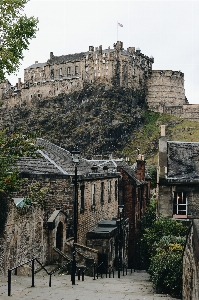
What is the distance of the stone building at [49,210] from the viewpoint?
712 inches

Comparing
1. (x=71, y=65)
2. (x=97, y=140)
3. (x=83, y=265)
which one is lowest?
(x=83, y=265)

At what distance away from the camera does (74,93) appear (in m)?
112

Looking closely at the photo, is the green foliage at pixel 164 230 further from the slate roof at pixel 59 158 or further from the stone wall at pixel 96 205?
the slate roof at pixel 59 158

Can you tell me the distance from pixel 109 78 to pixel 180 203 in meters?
84.1

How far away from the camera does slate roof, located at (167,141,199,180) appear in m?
26.7

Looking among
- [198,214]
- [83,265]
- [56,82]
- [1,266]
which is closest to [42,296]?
[1,266]

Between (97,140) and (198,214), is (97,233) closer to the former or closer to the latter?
(198,214)

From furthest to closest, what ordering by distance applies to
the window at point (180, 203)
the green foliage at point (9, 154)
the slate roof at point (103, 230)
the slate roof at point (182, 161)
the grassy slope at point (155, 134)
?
1. the grassy slope at point (155, 134)
2. the slate roof at point (182, 161)
3. the window at point (180, 203)
4. the slate roof at point (103, 230)
5. the green foliage at point (9, 154)

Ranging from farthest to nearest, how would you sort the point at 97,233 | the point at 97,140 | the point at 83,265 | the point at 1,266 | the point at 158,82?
the point at 158,82, the point at 97,140, the point at 97,233, the point at 83,265, the point at 1,266

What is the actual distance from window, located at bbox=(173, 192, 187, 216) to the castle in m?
82.8

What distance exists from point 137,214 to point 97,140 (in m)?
61.2

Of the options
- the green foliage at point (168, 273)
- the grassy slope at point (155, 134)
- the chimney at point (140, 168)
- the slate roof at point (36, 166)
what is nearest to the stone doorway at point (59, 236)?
the slate roof at point (36, 166)

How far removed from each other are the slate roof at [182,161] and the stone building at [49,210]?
491 centimetres

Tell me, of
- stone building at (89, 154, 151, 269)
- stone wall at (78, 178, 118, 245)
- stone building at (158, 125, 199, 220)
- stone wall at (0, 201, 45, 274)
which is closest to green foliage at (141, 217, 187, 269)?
stone building at (158, 125, 199, 220)
